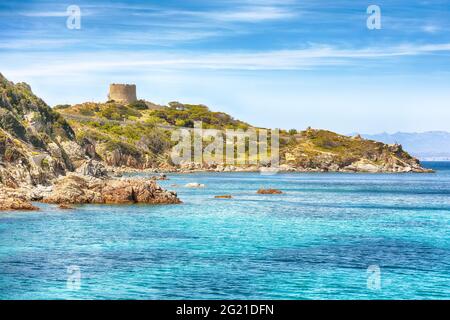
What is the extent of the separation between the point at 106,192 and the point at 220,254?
104 feet

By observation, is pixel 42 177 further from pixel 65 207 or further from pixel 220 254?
pixel 220 254

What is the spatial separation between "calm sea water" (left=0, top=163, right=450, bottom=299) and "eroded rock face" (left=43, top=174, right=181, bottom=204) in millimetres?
3311

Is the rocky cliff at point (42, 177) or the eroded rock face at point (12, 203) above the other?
the rocky cliff at point (42, 177)

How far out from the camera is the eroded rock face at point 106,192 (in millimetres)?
66688

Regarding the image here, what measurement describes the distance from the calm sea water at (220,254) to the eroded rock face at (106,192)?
3311 mm

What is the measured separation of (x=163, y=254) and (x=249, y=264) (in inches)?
219

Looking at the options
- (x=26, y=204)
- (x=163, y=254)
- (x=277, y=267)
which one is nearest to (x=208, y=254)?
(x=163, y=254)

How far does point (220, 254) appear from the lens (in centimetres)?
3919

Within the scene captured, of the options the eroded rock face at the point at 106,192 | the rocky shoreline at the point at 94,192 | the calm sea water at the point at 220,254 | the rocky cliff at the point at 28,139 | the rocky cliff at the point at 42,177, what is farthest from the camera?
the rocky cliff at the point at 28,139

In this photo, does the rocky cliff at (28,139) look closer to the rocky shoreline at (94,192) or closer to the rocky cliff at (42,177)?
the rocky cliff at (42,177)

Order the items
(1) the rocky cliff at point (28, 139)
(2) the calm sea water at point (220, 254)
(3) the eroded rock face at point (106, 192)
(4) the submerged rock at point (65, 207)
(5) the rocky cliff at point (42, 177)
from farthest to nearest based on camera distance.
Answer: (1) the rocky cliff at point (28, 139), (3) the eroded rock face at point (106, 192), (5) the rocky cliff at point (42, 177), (4) the submerged rock at point (65, 207), (2) the calm sea water at point (220, 254)

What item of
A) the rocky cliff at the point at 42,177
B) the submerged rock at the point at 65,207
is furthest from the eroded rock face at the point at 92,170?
the submerged rock at the point at 65,207

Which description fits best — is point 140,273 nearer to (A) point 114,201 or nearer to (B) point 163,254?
(B) point 163,254

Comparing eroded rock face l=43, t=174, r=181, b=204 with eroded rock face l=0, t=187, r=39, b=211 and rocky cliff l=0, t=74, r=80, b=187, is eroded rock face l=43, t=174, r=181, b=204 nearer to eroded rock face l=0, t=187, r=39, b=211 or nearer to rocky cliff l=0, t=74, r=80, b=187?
rocky cliff l=0, t=74, r=80, b=187
